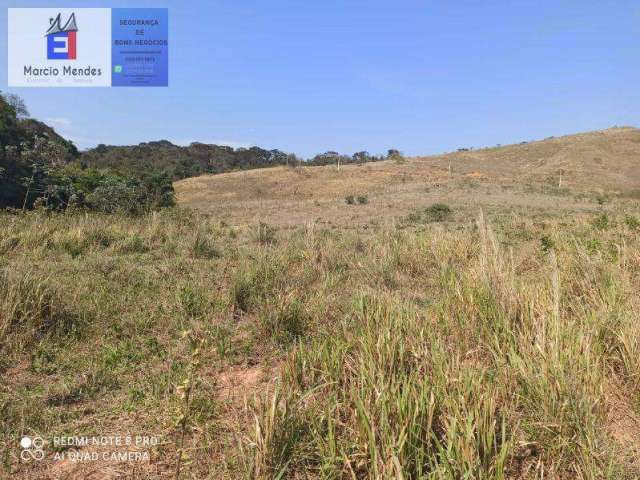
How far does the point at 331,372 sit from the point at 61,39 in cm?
913

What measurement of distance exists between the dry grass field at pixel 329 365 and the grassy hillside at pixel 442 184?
31.8 ft

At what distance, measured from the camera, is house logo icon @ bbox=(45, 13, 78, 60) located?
8492 mm

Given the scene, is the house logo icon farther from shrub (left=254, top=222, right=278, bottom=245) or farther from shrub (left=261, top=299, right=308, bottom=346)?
shrub (left=261, top=299, right=308, bottom=346)

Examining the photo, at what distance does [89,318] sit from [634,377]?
3.98 meters

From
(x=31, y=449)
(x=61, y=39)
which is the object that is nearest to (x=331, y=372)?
(x=31, y=449)

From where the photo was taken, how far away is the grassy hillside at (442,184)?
62.5 ft

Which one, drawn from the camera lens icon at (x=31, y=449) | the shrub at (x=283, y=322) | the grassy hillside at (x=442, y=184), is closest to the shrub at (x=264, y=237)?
the shrub at (x=283, y=322)

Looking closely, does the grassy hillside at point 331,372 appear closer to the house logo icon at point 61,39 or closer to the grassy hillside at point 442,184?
the house logo icon at point 61,39

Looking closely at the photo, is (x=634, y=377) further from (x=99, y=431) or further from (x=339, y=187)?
(x=339, y=187)

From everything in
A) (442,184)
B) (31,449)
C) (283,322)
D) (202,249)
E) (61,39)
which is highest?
(61,39)

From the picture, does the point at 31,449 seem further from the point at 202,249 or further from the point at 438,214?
the point at 438,214

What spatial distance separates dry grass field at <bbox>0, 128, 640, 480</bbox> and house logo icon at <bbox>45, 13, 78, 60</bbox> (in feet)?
14.6

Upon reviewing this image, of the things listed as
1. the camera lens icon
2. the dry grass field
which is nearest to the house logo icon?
the dry grass field

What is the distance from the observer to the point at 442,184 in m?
28.2
